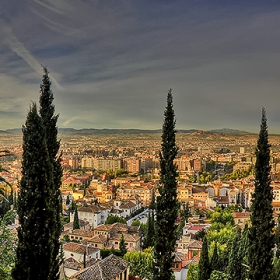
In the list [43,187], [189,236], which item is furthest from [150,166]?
[43,187]

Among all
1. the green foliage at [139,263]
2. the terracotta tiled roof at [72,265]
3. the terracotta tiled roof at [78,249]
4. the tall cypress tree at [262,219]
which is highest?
the tall cypress tree at [262,219]

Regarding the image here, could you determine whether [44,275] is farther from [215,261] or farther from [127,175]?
[127,175]

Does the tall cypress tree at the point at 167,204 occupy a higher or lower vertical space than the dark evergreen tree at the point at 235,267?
higher

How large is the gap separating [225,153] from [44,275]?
2198 inches

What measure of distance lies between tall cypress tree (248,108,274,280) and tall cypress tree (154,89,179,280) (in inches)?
77.7

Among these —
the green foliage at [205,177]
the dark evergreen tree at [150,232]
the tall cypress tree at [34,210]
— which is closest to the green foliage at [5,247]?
the tall cypress tree at [34,210]

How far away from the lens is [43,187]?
16.8 feet

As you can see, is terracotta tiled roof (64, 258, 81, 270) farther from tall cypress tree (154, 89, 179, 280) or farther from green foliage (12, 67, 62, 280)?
green foliage (12, 67, 62, 280)

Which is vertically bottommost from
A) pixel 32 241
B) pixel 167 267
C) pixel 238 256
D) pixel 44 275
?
pixel 238 256

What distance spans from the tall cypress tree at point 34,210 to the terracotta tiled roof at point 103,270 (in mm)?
7312

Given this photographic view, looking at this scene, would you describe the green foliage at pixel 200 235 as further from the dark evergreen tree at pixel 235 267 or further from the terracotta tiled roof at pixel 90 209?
the dark evergreen tree at pixel 235 267

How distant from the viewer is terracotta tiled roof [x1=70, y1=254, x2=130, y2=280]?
1188 centimetres

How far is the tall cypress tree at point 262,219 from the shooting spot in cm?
809

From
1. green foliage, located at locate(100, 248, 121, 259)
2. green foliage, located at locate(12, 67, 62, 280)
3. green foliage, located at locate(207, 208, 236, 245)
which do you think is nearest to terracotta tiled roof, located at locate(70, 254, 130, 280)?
green foliage, located at locate(100, 248, 121, 259)
